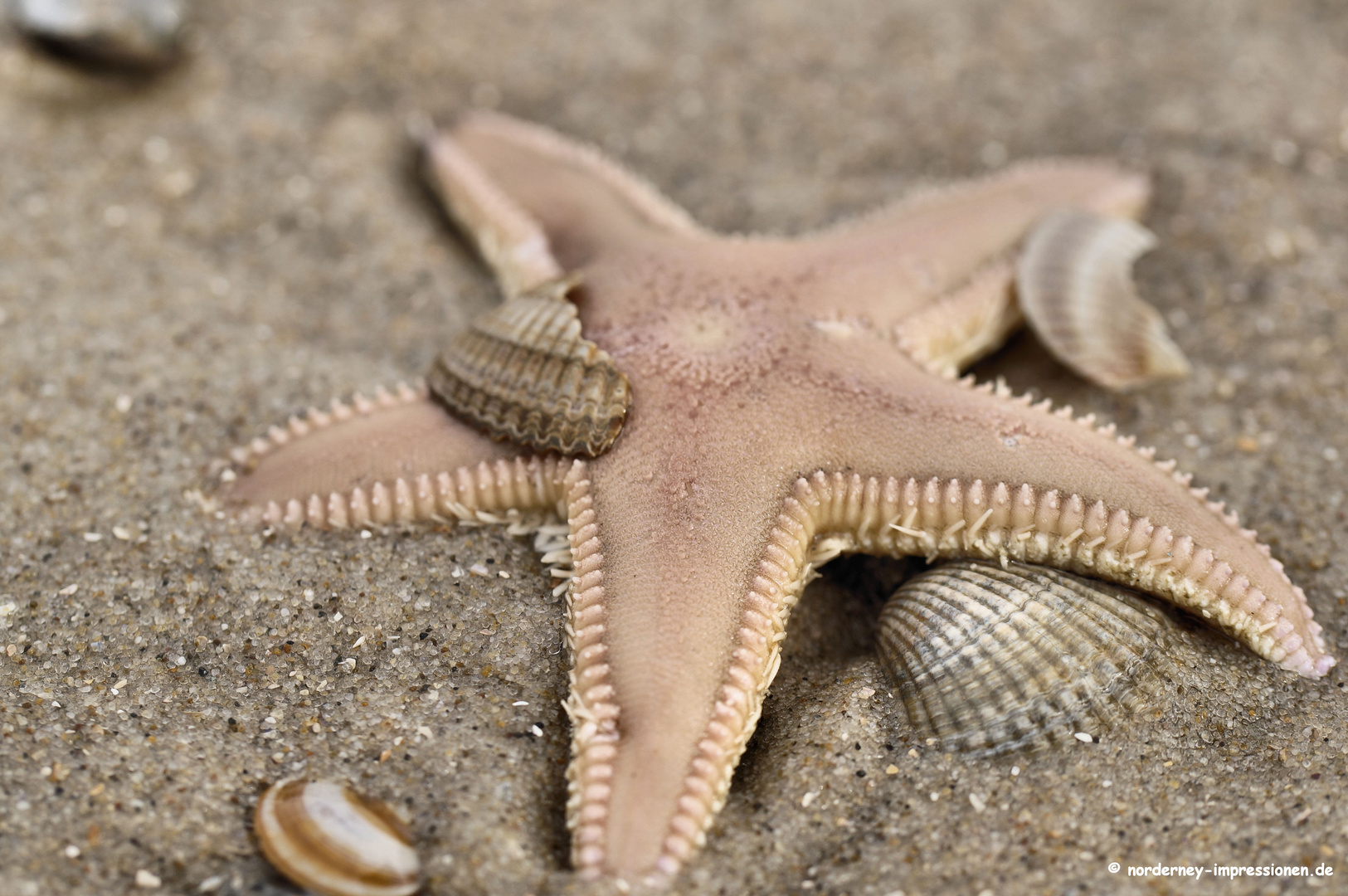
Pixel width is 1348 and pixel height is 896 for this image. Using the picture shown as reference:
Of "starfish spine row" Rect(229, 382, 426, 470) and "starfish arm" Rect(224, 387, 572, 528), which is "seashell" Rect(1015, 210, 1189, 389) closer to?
"starfish arm" Rect(224, 387, 572, 528)

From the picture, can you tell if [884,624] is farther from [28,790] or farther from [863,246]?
[28,790]

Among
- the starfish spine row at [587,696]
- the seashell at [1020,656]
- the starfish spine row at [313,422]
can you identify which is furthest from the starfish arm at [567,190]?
the seashell at [1020,656]

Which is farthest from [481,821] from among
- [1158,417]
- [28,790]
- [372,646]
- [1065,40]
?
[1065,40]

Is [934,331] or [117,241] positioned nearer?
[934,331]

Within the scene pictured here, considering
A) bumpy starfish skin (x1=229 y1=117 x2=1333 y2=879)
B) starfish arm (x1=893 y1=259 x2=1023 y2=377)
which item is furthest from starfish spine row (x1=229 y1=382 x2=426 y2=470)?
starfish arm (x1=893 y1=259 x2=1023 y2=377)

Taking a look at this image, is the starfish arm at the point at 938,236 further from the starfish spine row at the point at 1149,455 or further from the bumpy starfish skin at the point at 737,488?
the starfish spine row at the point at 1149,455

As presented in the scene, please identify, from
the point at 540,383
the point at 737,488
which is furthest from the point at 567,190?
the point at 737,488
